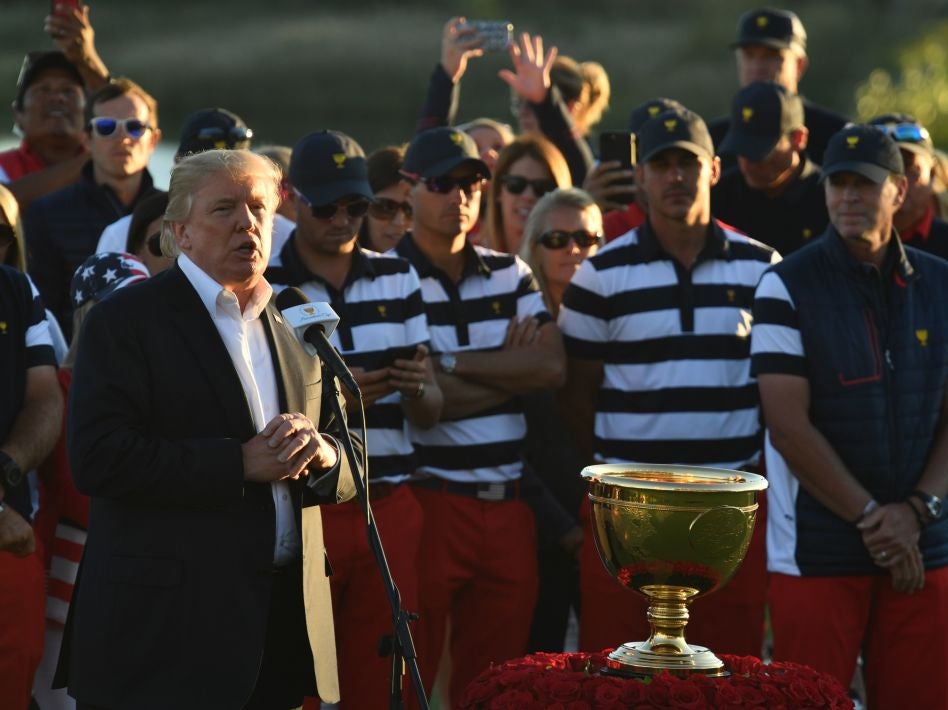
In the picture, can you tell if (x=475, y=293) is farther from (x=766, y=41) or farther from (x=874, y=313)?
(x=766, y=41)

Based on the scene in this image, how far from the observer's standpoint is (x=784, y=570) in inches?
212

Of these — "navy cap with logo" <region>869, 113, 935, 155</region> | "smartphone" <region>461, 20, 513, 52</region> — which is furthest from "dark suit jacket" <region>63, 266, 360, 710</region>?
"smartphone" <region>461, 20, 513, 52</region>

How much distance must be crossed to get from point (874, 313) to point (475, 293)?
140cm

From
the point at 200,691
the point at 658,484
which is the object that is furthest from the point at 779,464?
the point at 200,691

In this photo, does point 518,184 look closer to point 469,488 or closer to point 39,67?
point 469,488

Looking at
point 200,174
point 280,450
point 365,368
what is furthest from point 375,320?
point 280,450

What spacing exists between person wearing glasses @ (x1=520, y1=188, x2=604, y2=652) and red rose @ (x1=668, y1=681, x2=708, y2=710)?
2538 mm

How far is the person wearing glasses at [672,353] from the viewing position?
570cm

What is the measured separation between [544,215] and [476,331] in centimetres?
83

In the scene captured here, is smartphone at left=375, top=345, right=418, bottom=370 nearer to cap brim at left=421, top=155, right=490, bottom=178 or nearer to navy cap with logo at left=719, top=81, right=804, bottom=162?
cap brim at left=421, top=155, right=490, bottom=178

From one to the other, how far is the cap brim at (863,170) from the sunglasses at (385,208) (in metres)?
1.92

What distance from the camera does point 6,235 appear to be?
5191mm

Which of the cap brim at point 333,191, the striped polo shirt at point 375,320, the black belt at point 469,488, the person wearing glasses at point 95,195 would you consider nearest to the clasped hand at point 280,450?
the striped polo shirt at point 375,320

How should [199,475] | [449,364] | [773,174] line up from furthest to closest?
1. [773,174]
2. [449,364]
3. [199,475]
